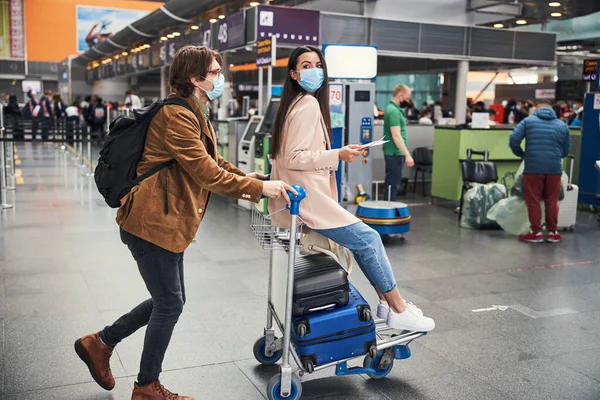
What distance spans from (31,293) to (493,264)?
3.82 metres

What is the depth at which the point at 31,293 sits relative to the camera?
4477 mm

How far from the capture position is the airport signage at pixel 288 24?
8.79 metres

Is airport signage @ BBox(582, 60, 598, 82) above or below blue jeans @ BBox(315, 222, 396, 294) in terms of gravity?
above

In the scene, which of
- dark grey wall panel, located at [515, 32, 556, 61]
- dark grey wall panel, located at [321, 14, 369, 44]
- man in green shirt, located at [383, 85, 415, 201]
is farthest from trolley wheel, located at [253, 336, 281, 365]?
dark grey wall panel, located at [515, 32, 556, 61]

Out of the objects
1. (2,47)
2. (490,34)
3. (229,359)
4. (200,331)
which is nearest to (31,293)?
(200,331)

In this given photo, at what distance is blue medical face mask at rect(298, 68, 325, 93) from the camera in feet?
9.46

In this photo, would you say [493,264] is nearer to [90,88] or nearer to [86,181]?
[86,181]

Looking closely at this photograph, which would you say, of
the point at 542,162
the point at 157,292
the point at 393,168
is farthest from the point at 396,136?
the point at 157,292

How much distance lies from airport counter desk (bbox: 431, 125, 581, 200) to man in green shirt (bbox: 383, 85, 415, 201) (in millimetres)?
1617

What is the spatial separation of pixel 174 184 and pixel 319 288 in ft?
2.58

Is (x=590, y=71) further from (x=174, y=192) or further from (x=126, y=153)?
(x=126, y=153)

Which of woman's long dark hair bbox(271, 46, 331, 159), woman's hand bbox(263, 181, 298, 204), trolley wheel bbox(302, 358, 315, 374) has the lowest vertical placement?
trolley wheel bbox(302, 358, 315, 374)

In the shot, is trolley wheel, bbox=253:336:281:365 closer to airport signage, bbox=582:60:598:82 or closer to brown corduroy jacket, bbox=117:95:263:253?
brown corduroy jacket, bbox=117:95:263:253

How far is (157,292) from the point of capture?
2.51 metres
